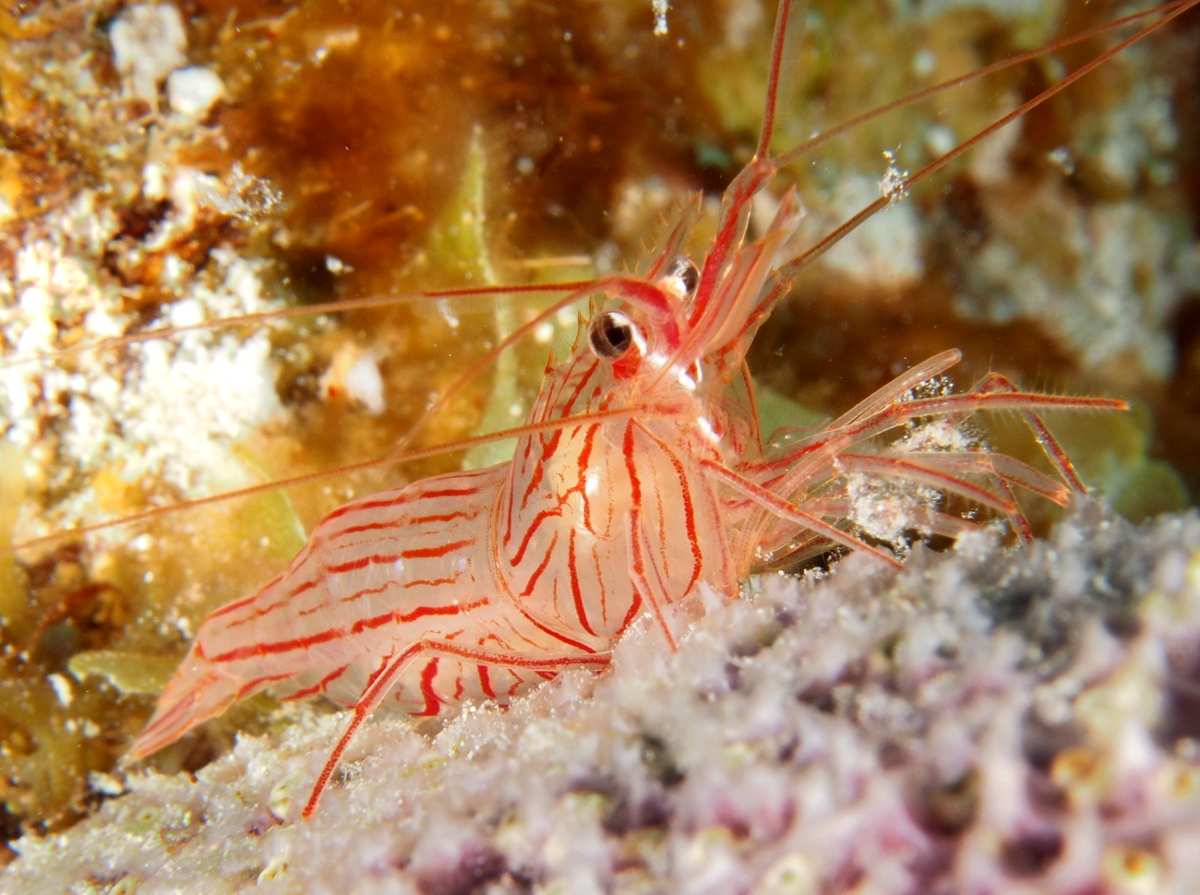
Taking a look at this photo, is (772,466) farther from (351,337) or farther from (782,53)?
(351,337)

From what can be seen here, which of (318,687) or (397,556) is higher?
(397,556)

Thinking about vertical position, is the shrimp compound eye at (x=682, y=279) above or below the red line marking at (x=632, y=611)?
above

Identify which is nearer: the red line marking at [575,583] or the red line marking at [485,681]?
the red line marking at [575,583]

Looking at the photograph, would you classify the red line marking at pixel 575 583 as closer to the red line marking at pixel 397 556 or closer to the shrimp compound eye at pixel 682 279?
the red line marking at pixel 397 556

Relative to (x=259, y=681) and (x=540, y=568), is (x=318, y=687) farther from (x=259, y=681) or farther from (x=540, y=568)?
(x=540, y=568)

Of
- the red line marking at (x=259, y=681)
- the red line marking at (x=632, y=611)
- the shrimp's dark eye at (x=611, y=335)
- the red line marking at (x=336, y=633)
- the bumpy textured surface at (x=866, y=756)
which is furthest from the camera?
the red line marking at (x=259, y=681)

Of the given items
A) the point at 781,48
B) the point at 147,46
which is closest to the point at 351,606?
the point at 147,46

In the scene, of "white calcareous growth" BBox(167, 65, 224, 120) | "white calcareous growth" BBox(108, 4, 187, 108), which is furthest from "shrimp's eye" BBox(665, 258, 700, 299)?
"white calcareous growth" BBox(108, 4, 187, 108)

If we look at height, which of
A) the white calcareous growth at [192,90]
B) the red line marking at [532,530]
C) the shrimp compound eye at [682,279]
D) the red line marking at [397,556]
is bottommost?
the red line marking at [532,530]

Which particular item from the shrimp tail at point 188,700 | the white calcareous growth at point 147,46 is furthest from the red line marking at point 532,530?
the white calcareous growth at point 147,46
